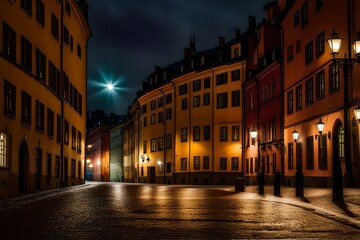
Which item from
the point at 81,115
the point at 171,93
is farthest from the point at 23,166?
the point at 171,93

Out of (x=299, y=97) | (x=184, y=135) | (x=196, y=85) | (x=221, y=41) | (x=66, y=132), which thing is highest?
(x=221, y=41)

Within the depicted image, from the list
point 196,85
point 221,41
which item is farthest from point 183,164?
point 221,41

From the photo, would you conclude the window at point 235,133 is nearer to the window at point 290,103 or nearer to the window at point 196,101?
the window at point 196,101

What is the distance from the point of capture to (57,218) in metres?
13.3

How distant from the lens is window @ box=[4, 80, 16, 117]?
23.8m

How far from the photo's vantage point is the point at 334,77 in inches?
1207

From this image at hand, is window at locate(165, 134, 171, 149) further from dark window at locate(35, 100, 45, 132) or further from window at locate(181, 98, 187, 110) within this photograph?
dark window at locate(35, 100, 45, 132)

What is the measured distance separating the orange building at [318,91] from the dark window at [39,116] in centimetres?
1406

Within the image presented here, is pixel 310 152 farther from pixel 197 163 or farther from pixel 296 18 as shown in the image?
pixel 197 163

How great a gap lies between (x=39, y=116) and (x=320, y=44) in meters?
15.8

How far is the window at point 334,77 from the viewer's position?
98.2 feet

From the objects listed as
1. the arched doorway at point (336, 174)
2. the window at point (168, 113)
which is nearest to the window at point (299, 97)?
the arched doorway at point (336, 174)

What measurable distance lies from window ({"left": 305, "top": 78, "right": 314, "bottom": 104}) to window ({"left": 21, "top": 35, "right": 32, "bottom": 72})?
16200 mm

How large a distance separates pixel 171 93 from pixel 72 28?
1185 inches
